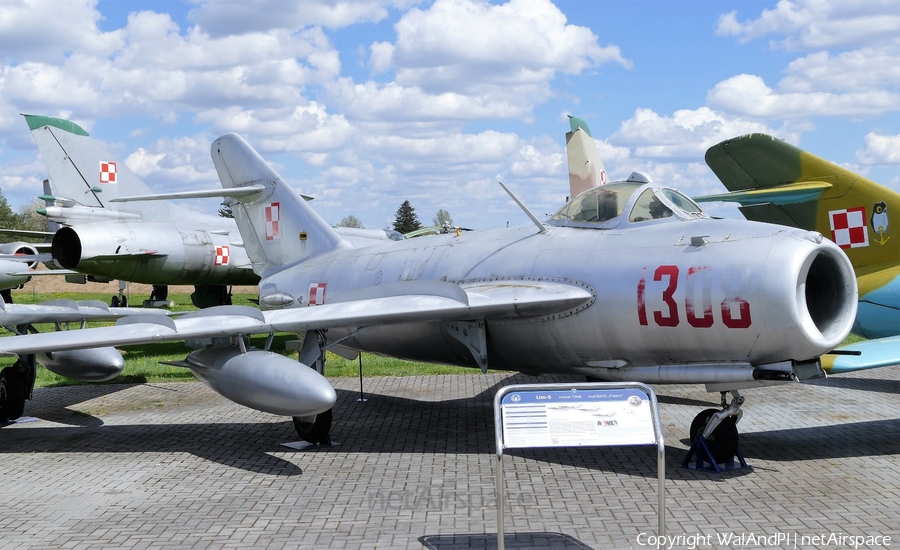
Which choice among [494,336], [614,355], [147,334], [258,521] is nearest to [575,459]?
[614,355]

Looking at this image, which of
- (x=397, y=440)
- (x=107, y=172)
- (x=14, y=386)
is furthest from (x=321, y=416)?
(x=107, y=172)

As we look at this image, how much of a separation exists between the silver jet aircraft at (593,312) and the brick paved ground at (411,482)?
750mm

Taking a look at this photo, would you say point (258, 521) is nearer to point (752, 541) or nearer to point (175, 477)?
point (175, 477)

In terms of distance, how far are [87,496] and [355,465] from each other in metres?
2.49

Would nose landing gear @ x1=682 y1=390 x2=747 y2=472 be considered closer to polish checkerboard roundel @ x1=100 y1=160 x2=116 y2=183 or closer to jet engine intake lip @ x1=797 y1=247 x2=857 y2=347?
jet engine intake lip @ x1=797 y1=247 x2=857 y2=347

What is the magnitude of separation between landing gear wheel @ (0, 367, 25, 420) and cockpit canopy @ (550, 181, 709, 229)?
748cm

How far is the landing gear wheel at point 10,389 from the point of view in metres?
10.4

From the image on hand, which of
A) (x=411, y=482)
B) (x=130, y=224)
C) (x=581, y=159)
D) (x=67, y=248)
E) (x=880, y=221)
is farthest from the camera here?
(x=581, y=159)

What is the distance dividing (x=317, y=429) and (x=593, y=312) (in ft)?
11.0

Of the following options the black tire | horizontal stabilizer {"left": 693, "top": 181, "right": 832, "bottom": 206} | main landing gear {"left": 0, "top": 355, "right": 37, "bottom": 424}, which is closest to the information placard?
horizontal stabilizer {"left": 693, "top": 181, "right": 832, "bottom": 206}

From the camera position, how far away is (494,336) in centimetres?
908

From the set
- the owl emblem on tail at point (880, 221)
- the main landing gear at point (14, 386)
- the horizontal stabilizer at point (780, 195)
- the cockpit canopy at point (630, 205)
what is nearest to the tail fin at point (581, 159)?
the horizontal stabilizer at point (780, 195)

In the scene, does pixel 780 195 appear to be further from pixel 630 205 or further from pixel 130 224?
pixel 130 224

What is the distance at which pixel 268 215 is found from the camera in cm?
1258
